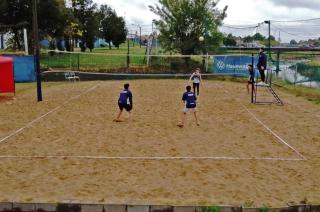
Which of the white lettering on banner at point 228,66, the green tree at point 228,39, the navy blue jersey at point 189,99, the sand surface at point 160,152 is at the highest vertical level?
the green tree at point 228,39

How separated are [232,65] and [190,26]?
22.0 feet

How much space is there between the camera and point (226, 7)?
40.5 metres

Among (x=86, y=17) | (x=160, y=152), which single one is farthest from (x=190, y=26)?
(x=160, y=152)

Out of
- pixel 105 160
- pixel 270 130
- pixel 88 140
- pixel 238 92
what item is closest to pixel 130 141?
pixel 88 140

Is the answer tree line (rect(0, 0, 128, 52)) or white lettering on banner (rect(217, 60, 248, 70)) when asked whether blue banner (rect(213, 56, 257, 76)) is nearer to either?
white lettering on banner (rect(217, 60, 248, 70))

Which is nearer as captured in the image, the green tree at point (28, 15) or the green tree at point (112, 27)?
the green tree at point (28, 15)

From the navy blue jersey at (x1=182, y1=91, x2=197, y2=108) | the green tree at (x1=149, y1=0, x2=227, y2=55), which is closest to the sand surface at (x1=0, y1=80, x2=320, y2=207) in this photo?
the navy blue jersey at (x1=182, y1=91, x2=197, y2=108)

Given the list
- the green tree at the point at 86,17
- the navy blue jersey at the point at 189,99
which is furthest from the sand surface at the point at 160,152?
the green tree at the point at 86,17

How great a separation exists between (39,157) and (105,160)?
61.5 inches

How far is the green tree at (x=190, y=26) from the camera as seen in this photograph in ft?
128

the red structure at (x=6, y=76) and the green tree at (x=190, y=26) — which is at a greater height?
the green tree at (x=190, y=26)

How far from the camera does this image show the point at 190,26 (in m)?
39.5

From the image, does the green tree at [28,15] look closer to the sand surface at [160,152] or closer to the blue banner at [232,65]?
the blue banner at [232,65]

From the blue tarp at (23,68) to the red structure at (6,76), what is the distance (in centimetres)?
983
